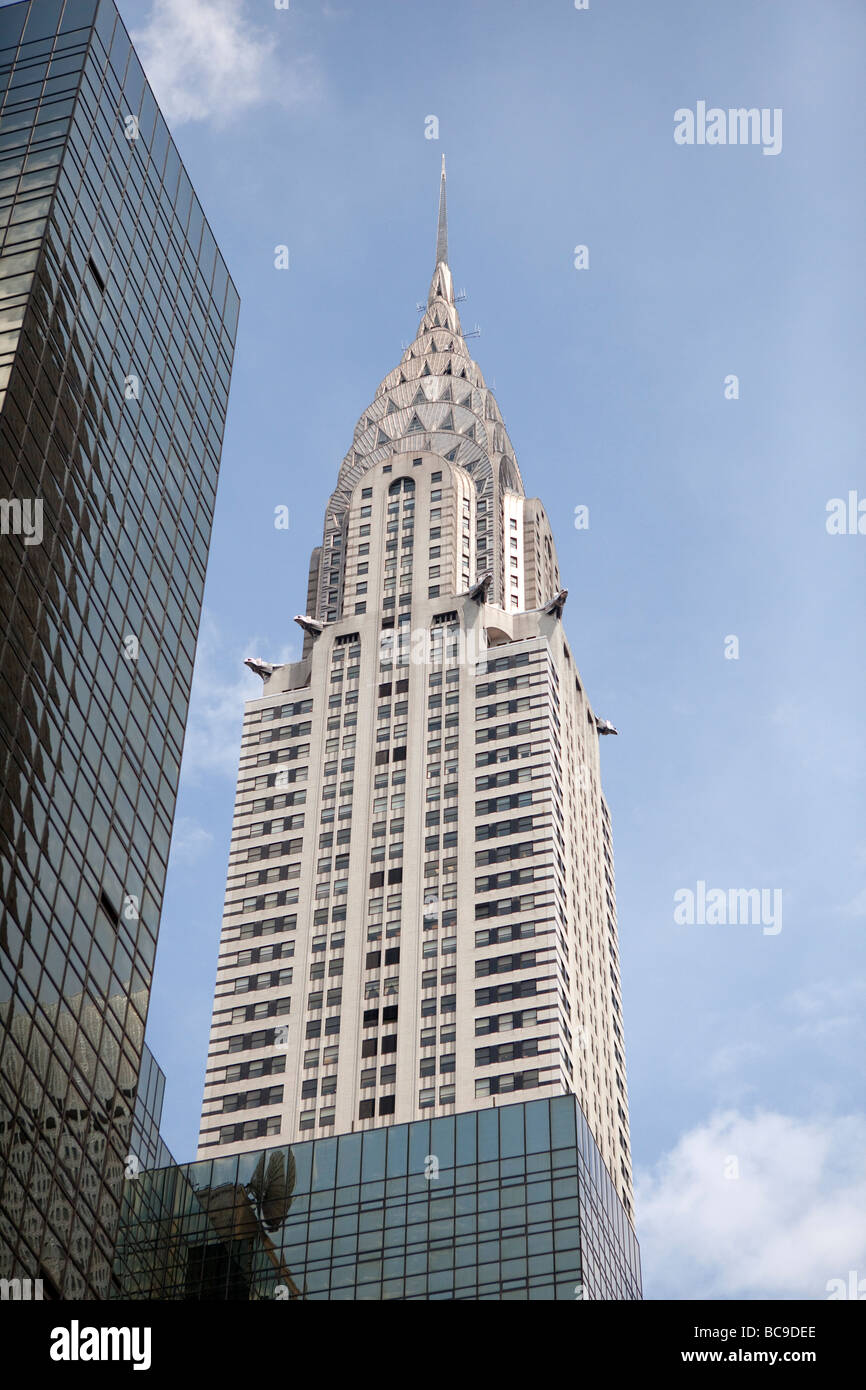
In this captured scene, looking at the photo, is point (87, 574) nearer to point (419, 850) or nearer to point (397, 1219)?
point (397, 1219)

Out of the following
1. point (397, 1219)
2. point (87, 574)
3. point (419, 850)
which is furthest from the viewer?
point (419, 850)

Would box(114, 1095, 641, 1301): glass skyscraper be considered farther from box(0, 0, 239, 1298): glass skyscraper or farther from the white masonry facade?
box(0, 0, 239, 1298): glass skyscraper

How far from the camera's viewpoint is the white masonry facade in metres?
135

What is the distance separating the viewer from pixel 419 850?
5827 inches

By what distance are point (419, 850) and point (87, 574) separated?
77092 millimetres

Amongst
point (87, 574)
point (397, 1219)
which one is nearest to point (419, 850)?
point (397, 1219)

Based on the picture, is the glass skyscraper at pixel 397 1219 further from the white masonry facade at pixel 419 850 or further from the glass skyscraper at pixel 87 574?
the glass skyscraper at pixel 87 574

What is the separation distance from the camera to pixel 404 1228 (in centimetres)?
10256

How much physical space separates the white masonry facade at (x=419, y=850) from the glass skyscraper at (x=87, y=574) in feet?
185

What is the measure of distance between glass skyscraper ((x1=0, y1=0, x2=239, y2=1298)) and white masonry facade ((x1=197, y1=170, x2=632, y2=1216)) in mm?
56409

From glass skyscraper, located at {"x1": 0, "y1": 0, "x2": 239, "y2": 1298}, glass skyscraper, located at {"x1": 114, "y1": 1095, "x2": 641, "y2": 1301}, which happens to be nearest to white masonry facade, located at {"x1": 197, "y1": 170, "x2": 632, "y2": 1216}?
glass skyscraper, located at {"x1": 114, "y1": 1095, "x2": 641, "y2": 1301}

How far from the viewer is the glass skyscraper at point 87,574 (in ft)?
206

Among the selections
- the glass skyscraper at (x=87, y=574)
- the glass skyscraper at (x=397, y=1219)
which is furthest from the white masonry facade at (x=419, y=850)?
the glass skyscraper at (x=87, y=574)

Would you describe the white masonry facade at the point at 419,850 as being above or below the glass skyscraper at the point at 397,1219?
above
